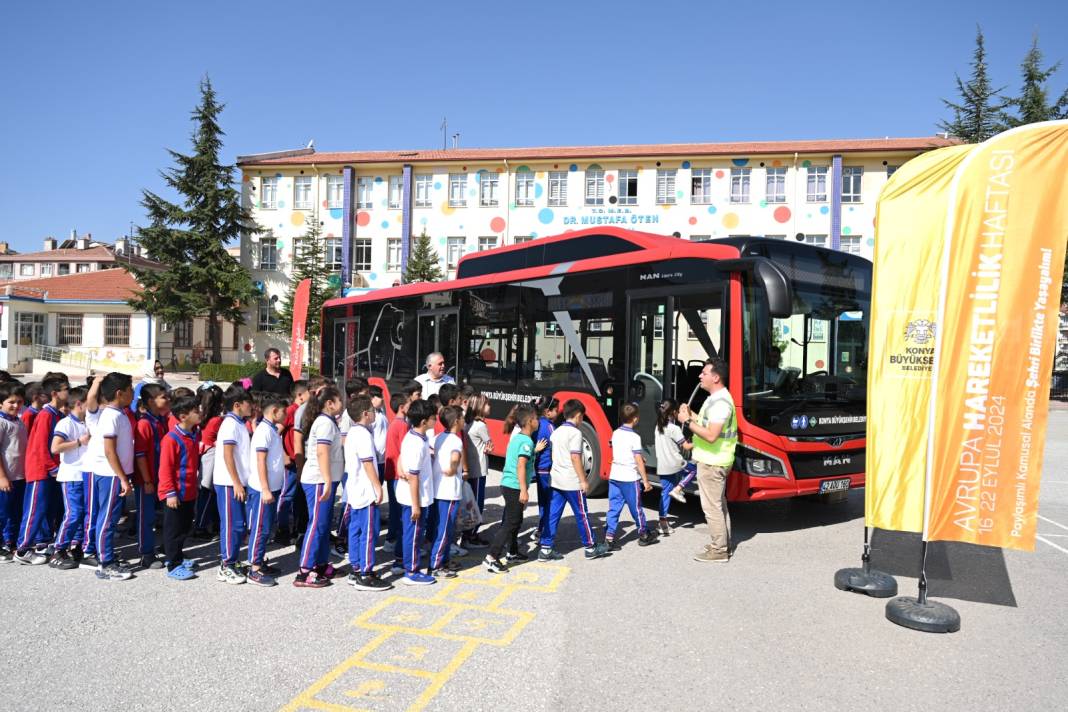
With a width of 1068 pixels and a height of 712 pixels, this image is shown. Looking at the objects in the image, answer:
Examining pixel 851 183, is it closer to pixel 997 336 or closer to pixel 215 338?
pixel 997 336

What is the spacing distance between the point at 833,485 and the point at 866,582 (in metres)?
2.04

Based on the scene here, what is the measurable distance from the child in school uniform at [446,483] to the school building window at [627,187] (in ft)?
101

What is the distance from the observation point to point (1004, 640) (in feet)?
Answer: 15.4

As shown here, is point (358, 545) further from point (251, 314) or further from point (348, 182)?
point (251, 314)

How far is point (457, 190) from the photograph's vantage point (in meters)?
36.8

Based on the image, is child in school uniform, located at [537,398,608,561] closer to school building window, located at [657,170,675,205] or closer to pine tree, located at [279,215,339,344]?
school building window, located at [657,170,675,205]

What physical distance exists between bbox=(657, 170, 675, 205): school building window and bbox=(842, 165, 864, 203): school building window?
25.9 feet

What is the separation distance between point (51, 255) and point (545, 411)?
89239 mm

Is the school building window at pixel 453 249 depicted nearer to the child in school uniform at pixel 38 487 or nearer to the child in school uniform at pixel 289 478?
the child in school uniform at pixel 289 478

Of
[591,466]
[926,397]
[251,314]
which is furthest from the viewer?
[251,314]

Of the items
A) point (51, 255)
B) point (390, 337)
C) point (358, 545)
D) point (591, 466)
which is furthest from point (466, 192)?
point (51, 255)

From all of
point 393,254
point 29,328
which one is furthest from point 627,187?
point 29,328

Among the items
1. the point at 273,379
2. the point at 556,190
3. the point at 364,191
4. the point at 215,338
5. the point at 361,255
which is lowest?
the point at 273,379

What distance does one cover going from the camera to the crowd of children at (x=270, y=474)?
18.6 feet
